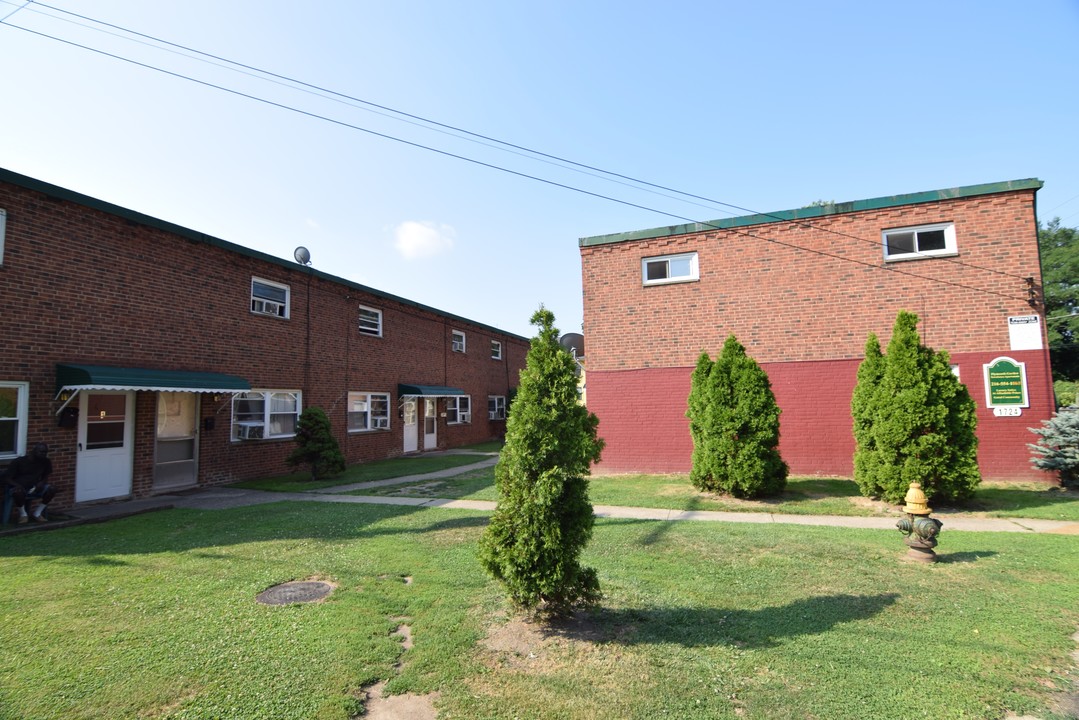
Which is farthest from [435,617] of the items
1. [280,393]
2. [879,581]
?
[280,393]

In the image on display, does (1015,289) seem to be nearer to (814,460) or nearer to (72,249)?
(814,460)

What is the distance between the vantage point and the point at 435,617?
14.1ft

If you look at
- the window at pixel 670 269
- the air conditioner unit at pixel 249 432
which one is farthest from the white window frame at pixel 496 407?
the window at pixel 670 269

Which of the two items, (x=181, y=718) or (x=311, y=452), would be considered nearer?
(x=181, y=718)

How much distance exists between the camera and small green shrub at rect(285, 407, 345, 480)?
1281 centimetres

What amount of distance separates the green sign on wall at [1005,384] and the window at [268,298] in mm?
16593

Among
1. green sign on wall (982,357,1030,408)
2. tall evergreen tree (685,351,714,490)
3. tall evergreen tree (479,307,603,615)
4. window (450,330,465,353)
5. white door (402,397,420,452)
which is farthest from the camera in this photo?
window (450,330,465,353)

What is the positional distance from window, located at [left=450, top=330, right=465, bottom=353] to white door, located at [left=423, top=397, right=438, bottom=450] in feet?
8.78

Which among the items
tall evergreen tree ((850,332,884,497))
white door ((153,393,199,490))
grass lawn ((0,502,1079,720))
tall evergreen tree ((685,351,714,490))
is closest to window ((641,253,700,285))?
tall evergreen tree ((685,351,714,490))

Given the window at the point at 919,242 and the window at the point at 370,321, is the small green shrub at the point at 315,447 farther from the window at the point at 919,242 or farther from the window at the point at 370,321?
the window at the point at 919,242

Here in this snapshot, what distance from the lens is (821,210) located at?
11930 mm

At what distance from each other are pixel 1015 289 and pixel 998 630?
9741 mm

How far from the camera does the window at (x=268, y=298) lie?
43.2 feet

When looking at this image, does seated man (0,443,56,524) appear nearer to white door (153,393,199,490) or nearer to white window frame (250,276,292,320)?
white door (153,393,199,490)
